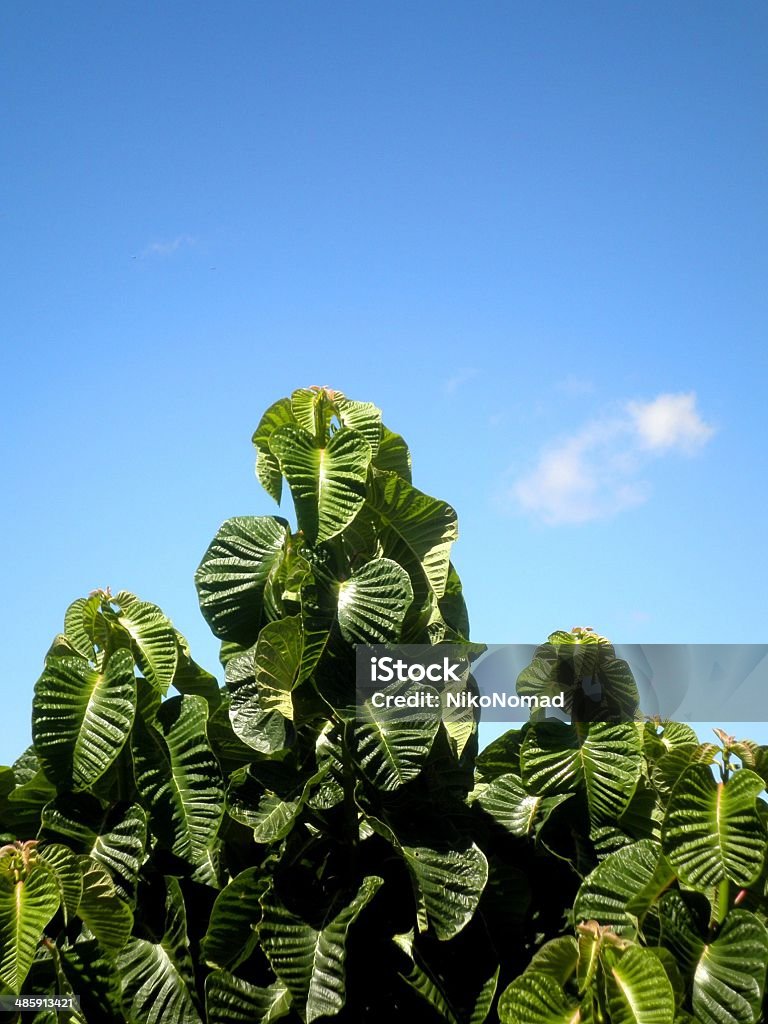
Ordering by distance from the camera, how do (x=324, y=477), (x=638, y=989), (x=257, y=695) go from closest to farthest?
1. (x=638, y=989)
2. (x=257, y=695)
3. (x=324, y=477)

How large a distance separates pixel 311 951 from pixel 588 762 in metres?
0.78

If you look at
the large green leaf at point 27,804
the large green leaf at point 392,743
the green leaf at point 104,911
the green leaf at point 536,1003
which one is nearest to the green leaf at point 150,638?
the large green leaf at point 27,804

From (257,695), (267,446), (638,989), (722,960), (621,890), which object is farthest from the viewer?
(267,446)

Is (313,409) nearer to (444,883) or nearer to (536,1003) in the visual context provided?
(444,883)

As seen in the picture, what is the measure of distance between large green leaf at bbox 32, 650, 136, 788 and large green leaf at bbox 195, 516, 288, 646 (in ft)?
0.82

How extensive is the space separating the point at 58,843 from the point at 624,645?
1.55 meters

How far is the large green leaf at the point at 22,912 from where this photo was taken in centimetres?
239

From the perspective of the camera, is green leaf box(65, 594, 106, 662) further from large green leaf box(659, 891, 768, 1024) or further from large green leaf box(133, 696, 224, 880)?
large green leaf box(659, 891, 768, 1024)

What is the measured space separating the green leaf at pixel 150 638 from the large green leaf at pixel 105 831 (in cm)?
32

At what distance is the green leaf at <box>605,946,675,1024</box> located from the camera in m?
2.07

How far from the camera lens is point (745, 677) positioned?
2.89 metres

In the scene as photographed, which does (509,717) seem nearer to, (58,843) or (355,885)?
(355,885)

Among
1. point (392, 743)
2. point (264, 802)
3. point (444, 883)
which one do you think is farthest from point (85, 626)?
point (444, 883)

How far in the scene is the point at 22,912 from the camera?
Result: 7.96 feet
